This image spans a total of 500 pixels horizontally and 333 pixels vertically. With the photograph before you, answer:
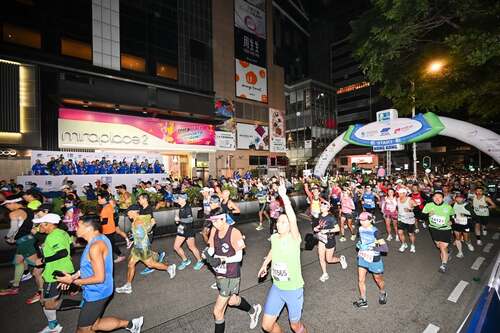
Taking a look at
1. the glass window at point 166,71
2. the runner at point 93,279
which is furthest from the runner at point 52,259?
the glass window at point 166,71

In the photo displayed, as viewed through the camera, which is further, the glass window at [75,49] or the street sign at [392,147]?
the glass window at [75,49]

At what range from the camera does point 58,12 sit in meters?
17.5

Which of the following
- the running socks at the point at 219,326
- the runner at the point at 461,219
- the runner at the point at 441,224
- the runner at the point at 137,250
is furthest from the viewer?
the runner at the point at 461,219

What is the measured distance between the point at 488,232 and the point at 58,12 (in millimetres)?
28761

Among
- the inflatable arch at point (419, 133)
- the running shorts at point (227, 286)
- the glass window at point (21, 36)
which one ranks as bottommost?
the running shorts at point (227, 286)

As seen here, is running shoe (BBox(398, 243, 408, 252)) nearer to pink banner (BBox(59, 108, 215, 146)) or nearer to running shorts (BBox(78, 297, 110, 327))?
running shorts (BBox(78, 297, 110, 327))

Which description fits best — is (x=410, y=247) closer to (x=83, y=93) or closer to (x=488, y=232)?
(x=488, y=232)

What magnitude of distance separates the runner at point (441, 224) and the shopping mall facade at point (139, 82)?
59.6 feet

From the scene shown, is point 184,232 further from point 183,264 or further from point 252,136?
point 252,136

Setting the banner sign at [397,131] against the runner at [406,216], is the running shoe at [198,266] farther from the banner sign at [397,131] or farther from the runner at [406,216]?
the banner sign at [397,131]

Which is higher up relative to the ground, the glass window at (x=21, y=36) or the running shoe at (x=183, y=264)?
the glass window at (x=21, y=36)

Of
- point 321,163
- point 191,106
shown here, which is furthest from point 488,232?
point 191,106

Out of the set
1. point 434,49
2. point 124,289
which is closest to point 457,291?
point 124,289

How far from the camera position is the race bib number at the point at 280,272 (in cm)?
324
